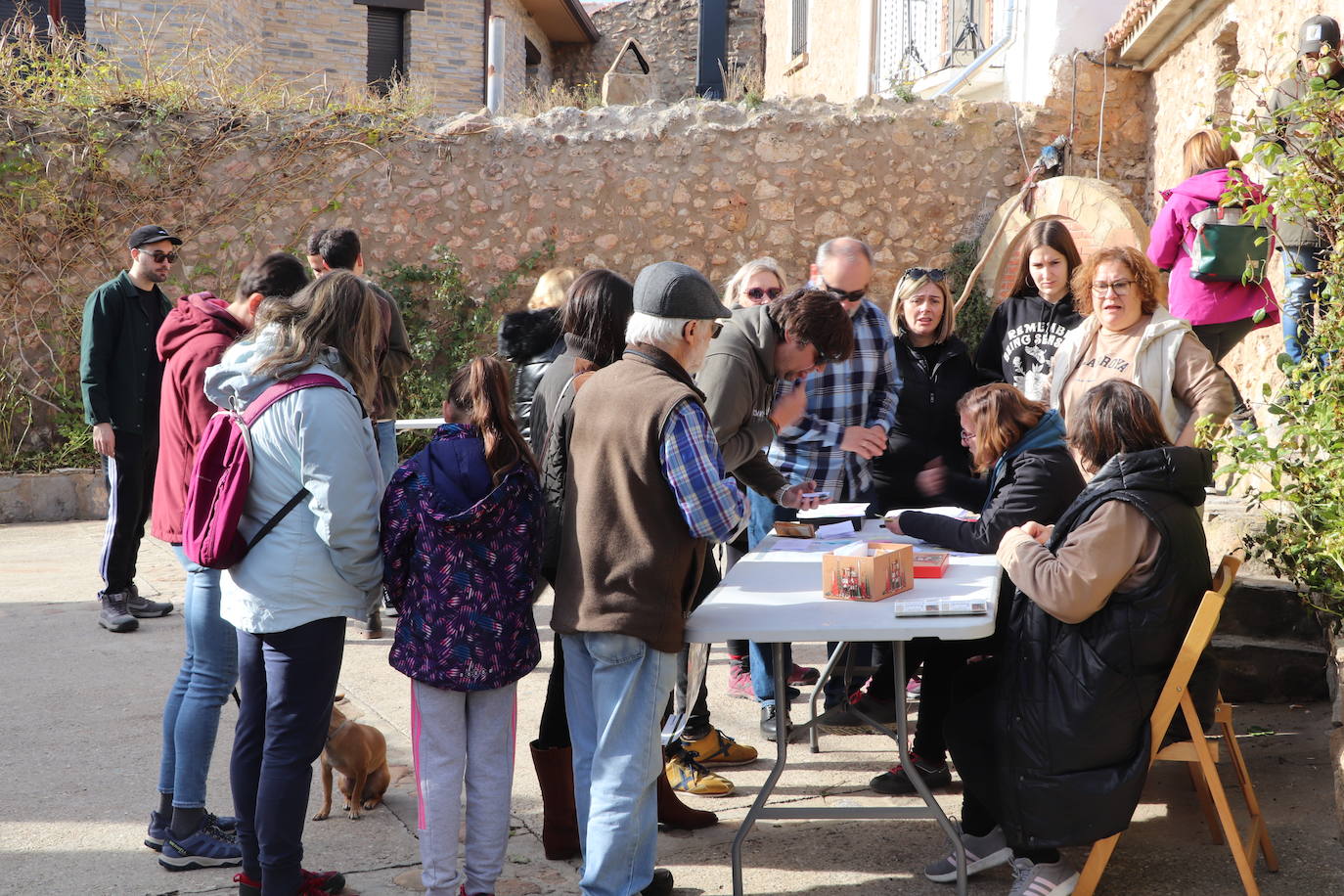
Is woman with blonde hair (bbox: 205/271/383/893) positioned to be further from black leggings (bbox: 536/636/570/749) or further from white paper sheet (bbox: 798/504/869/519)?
white paper sheet (bbox: 798/504/869/519)

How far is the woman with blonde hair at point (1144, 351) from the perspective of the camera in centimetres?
398

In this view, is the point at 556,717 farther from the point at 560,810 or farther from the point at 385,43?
the point at 385,43

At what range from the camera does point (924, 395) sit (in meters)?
4.57

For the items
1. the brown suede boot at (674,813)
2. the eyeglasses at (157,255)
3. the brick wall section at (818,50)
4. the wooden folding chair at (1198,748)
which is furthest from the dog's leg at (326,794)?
the brick wall section at (818,50)

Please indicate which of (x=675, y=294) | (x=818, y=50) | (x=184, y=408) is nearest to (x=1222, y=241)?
(x=675, y=294)

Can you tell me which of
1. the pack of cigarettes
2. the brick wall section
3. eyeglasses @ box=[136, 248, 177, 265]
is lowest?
the pack of cigarettes

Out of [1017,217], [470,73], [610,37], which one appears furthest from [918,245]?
[610,37]

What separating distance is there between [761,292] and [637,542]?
7.22ft

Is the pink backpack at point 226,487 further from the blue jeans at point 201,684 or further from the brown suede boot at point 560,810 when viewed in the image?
the brown suede boot at point 560,810

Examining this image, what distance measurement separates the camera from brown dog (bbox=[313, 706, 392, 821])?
329 cm

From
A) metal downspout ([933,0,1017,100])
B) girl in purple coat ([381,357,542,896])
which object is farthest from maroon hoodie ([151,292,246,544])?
metal downspout ([933,0,1017,100])

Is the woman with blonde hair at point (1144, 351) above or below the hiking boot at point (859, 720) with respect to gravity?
above

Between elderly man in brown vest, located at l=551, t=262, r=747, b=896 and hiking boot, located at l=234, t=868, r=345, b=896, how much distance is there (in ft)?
2.29

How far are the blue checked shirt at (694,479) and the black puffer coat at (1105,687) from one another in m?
0.86
